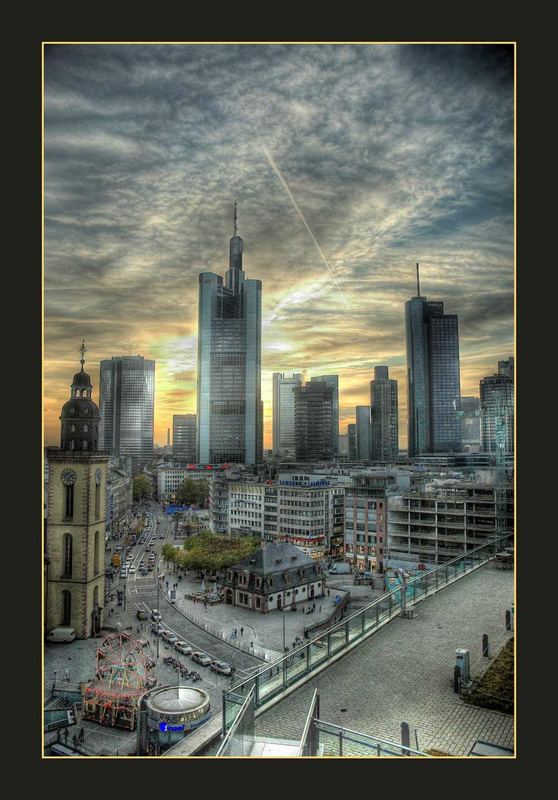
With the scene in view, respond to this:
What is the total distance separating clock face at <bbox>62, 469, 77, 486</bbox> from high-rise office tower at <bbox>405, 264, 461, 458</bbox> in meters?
5.80

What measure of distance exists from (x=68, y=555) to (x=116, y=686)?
5.90 feet

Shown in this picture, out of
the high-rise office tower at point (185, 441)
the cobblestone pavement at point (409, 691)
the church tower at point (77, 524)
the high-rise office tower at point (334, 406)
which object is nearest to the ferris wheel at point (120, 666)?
the church tower at point (77, 524)

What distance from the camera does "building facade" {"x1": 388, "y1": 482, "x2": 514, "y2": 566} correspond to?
14133 millimetres

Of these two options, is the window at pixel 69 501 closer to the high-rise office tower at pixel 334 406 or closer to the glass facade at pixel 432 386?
the glass facade at pixel 432 386

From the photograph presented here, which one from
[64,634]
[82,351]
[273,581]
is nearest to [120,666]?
[64,634]

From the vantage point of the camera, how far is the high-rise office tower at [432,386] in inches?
449

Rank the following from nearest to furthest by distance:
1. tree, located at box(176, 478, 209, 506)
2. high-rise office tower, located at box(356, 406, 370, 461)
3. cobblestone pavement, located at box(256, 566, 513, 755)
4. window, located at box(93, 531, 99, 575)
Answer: cobblestone pavement, located at box(256, 566, 513, 755) → window, located at box(93, 531, 99, 575) → high-rise office tower, located at box(356, 406, 370, 461) → tree, located at box(176, 478, 209, 506)

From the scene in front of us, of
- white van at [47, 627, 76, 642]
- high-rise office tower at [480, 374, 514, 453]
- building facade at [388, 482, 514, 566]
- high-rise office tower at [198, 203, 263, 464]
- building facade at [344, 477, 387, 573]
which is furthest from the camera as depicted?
building facade at [344, 477, 387, 573]

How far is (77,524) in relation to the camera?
7730 mm

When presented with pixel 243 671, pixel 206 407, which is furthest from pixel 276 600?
pixel 206 407

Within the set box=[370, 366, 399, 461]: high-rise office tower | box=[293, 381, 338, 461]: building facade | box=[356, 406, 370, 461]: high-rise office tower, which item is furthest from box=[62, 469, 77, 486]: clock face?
box=[356, 406, 370, 461]: high-rise office tower

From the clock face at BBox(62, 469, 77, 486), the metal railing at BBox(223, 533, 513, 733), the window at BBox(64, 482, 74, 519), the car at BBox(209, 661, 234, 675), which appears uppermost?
the clock face at BBox(62, 469, 77, 486)

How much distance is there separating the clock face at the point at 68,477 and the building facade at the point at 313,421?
9.66 meters

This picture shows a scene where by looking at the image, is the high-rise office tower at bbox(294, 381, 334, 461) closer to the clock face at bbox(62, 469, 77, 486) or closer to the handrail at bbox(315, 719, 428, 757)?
the clock face at bbox(62, 469, 77, 486)
